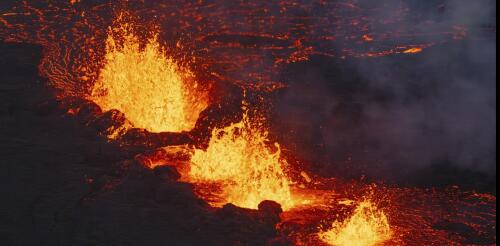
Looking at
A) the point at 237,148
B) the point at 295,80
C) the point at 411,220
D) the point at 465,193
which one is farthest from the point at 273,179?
the point at 295,80

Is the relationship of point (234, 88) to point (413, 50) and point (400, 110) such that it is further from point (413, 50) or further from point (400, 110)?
point (413, 50)

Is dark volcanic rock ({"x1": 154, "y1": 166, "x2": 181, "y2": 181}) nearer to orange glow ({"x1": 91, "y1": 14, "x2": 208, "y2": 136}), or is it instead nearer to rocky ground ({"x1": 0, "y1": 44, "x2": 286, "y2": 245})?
rocky ground ({"x1": 0, "y1": 44, "x2": 286, "y2": 245})

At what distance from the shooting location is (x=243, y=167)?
6.66 metres

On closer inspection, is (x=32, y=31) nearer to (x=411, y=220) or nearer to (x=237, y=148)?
(x=237, y=148)

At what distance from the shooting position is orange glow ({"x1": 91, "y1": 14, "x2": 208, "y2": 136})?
25.1 ft

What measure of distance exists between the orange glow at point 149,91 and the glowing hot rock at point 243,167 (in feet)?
2.38

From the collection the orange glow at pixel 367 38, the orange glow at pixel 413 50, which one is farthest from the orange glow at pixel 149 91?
the orange glow at pixel 413 50

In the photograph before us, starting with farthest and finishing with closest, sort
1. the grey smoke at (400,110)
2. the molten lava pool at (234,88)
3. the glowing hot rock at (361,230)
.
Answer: the grey smoke at (400,110), the molten lava pool at (234,88), the glowing hot rock at (361,230)

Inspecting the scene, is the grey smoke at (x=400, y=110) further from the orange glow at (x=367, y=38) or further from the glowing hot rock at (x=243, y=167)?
the orange glow at (x=367, y=38)

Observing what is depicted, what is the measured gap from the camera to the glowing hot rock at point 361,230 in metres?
5.43

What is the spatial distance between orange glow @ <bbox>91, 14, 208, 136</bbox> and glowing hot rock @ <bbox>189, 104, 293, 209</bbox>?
28.6 inches

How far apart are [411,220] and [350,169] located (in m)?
1.14

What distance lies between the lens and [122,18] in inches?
438

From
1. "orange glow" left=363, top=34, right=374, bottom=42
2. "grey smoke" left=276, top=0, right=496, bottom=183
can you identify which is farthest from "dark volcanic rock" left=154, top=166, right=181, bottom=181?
"orange glow" left=363, top=34, right=374, bottom=42
